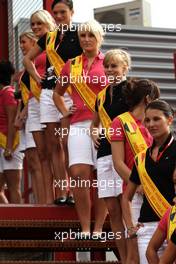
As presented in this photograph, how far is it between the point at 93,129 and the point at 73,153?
15.7 inches

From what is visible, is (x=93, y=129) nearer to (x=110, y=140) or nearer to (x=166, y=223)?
(x=110, y=140)

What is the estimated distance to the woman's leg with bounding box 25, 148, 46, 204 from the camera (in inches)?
397

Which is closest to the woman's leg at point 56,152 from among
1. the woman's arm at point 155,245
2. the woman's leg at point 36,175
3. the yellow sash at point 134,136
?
the woman's leg at point 36,175

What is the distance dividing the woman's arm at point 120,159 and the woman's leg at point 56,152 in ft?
5.08

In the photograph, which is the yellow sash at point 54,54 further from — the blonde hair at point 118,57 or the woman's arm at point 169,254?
→ the woman's arm at point 169,254

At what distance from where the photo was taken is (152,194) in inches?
289

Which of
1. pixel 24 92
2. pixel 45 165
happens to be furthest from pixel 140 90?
pixel 24 92

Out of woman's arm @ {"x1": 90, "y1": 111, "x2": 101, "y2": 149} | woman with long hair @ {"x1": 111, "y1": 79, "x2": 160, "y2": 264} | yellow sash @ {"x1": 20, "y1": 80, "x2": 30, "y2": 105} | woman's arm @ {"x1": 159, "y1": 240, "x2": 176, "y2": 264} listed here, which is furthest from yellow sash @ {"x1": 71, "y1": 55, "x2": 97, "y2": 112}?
woman's arm @ {"x1": 159, "y1": 240, "x2": 176, "y2": 264}

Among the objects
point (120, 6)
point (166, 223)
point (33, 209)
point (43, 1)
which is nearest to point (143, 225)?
point (166, 223)

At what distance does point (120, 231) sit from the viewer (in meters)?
8.37

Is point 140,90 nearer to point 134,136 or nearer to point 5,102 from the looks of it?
point 134,136

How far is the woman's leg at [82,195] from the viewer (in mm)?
8992

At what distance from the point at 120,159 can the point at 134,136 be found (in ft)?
0.67

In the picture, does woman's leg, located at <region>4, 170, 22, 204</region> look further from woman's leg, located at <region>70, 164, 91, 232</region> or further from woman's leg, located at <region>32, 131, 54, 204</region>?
woman's leg, located at <region>70, 164, 91, 232</region>
